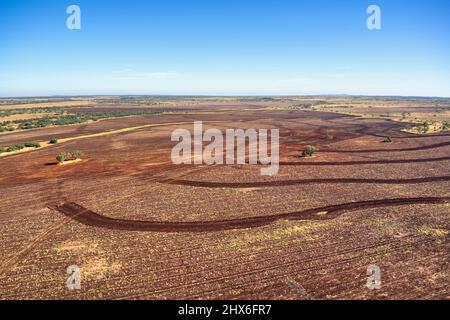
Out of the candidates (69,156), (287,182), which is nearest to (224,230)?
(287,182)

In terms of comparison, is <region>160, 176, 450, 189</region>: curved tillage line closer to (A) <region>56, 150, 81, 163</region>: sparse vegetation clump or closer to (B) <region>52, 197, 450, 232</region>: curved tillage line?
(B) <region>52, 197, 450, 232</region>: curved tillage line

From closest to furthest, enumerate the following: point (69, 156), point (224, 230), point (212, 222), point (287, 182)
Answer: point (224, 230) < point (212, 222) < point (287, 182) < point (69, 156)

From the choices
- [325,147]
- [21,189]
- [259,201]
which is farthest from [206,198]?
[325,147]

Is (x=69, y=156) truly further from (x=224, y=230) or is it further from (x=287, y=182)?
(x=224, y=230)

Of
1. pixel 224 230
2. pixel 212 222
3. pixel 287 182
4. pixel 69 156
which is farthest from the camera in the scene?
pixel 69 156
